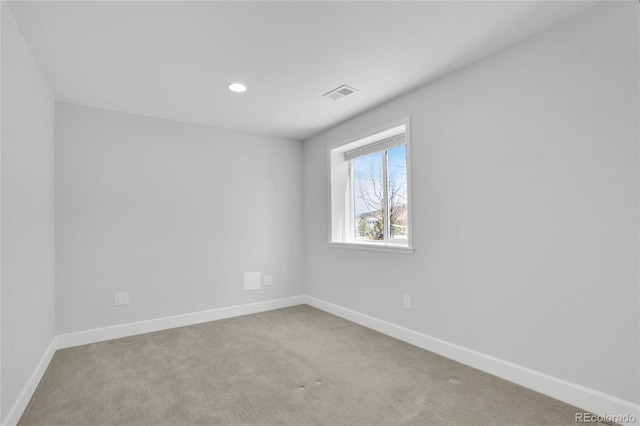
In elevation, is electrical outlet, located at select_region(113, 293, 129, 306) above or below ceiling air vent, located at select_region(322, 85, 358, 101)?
below

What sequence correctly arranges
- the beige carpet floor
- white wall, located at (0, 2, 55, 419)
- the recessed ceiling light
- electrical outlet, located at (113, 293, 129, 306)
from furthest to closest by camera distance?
electrical outlet, located at (113, 293, 129, 306), the recessed ceiling light, the beige carpet floor, white wall, located at (0, 2, 55, 419)

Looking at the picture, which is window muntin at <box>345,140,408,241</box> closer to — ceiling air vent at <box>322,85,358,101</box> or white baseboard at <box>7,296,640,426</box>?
ceiling air vent at <box>322,85,358,101</box>

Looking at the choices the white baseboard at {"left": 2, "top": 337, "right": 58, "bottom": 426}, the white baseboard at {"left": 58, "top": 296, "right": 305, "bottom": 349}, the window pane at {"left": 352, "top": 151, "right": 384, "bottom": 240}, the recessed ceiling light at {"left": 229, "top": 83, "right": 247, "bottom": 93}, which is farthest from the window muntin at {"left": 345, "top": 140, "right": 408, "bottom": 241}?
the white baseboard at {"left": 2, "top": 337, "right": 58, "bottom": 426}

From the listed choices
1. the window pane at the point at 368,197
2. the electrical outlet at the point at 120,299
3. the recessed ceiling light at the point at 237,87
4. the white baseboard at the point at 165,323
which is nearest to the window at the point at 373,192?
the window pane at the point at 368,197

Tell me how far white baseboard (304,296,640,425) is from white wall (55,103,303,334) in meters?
1.88

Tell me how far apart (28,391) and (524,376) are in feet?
10.6

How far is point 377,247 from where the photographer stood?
11.1ft

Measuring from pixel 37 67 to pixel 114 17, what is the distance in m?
1.10

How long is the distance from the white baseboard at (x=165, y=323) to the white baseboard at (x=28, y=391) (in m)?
0.31

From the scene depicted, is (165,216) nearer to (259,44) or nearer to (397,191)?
(259,44)

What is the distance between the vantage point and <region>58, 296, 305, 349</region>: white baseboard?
3113 millimetres

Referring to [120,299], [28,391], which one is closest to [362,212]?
[120,299]

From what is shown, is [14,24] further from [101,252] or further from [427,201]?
[427,201]

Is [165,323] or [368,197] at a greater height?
[368,197]
